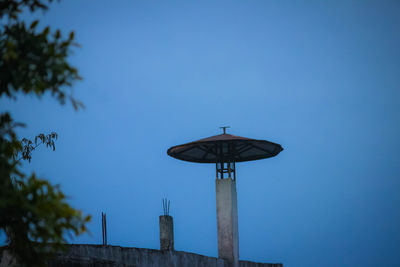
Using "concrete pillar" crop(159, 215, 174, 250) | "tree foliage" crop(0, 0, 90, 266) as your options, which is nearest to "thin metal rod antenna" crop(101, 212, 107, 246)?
"concrete pillar" crop(159, 215, 174, 250)

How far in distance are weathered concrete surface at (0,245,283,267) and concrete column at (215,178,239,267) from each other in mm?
1319

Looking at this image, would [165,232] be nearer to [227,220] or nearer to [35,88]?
[227,220]

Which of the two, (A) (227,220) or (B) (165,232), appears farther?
(B) (165,232)

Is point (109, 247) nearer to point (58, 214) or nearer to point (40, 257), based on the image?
point (40, 257)

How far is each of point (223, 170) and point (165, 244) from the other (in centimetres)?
277

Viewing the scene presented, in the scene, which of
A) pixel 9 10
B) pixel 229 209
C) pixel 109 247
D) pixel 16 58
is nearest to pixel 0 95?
pixel 16 58

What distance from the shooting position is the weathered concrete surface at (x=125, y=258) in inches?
323

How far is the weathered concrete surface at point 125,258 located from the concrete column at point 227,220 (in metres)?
1.32

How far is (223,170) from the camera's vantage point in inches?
566

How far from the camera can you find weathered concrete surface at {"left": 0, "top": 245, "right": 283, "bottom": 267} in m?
8.21

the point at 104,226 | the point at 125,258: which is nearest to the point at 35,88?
the point at 125,258

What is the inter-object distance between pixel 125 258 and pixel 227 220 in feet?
13.9

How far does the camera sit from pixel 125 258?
10312mm

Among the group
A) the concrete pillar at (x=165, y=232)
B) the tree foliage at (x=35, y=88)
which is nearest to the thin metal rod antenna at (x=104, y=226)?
the concrete pillar at (x=165, y=232)
